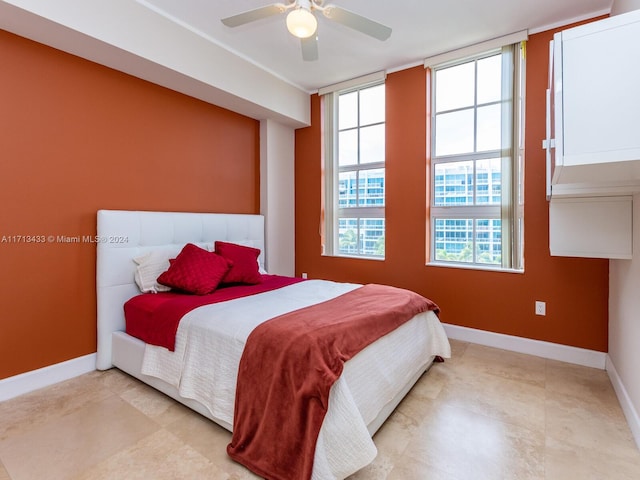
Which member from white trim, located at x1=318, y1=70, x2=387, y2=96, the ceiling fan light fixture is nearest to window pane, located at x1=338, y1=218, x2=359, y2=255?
white trim, located at x1=318, y1=70, x2=387, y2=96

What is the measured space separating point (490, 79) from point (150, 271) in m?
3.58

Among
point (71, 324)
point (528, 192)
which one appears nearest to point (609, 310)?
point (528, 192)

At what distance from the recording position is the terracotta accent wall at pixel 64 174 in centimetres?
225

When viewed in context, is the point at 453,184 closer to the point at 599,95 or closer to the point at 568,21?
the point at 568,21

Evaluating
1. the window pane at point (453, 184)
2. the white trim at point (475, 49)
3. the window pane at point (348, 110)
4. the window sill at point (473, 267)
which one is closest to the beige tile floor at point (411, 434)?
the window sill at point (473, 267)

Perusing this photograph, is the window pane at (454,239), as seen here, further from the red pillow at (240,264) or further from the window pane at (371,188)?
the red pillow at (240,264)

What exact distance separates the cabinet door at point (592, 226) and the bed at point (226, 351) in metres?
1.06

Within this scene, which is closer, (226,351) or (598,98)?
(598,98)

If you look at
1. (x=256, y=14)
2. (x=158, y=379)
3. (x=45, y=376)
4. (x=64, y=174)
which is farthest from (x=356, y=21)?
(x=45, y=376)

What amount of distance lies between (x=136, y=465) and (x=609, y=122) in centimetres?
246

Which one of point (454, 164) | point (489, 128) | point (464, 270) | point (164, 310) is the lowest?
point (164, 310)

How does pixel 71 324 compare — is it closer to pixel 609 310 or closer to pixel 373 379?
pixel 373 379

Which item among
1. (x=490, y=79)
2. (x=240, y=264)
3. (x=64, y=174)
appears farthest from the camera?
(x=490, y=79)

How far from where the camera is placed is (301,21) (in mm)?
1858
